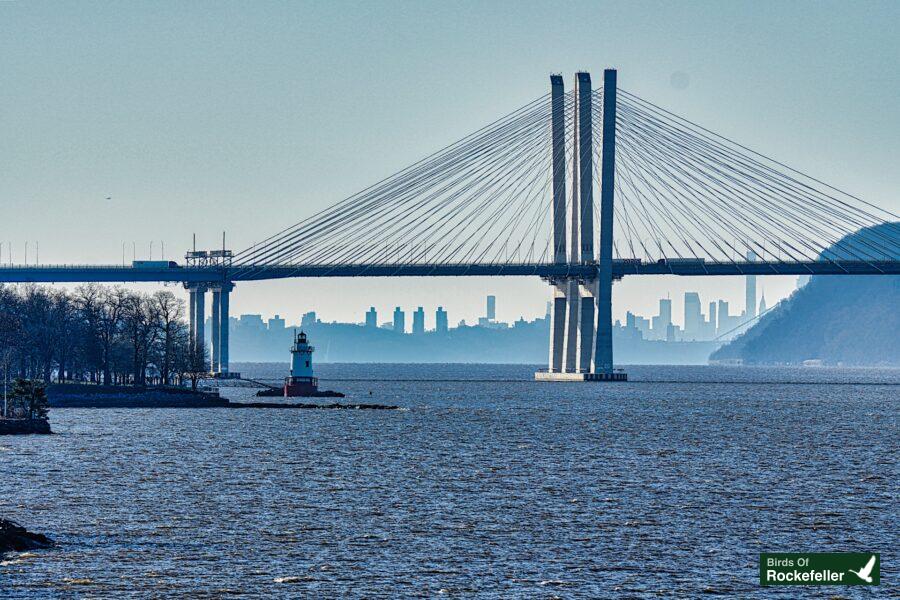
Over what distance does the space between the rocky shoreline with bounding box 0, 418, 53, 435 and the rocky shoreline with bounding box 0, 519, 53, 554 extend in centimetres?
4177

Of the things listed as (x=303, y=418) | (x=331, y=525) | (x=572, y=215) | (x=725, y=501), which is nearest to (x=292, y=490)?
(x=331, y=525)


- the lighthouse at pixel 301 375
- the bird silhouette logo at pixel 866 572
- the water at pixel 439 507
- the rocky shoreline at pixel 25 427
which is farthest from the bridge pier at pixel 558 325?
the bird silhouette logo at pixel 866 572

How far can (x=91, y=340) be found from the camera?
125 meters

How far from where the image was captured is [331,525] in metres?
43.8

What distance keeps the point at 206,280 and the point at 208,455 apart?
102 meters

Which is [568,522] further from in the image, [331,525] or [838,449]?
[838,449]

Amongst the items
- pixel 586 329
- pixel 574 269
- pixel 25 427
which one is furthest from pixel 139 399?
pixel 586 329

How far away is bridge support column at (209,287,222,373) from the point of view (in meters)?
174

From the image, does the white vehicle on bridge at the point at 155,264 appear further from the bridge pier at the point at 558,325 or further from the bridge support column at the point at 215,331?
the bridge pier at the point at 558,325

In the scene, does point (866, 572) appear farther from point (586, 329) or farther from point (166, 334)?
point (586, 329)

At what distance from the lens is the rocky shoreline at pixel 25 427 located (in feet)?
260

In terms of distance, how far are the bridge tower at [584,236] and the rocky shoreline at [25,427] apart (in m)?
72.9

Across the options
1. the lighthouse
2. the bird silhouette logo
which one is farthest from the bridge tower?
the bird silhouette logo

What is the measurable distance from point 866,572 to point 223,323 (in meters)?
145
